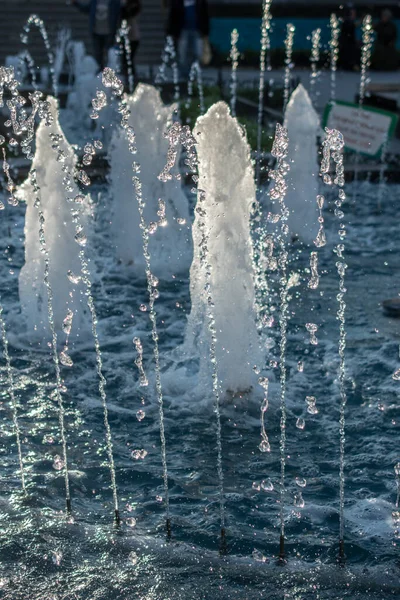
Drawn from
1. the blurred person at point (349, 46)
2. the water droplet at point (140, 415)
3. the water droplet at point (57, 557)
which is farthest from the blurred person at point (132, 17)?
the water droplet at point (57, 557)

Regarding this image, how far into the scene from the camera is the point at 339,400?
5.73m

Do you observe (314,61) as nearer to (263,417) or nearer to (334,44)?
(334,44)

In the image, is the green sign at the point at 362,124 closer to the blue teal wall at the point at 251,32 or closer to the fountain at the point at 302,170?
the fountain at the point at 302,170

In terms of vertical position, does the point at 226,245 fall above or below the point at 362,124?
below

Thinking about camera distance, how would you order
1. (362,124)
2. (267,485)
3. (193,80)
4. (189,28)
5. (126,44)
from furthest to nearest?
(193,80) → (126,44) → (189,28) → (362,124) → (267,485)

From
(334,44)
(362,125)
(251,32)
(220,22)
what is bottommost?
(362,125)

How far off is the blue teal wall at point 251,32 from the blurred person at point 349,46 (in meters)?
2.65

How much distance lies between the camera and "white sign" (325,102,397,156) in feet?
32.7

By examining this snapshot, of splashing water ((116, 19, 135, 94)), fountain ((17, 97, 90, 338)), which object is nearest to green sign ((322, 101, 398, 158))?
fountain ((17, 97, 90, 338))

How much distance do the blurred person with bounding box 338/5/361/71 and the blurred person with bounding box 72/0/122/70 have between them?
22.3 feet

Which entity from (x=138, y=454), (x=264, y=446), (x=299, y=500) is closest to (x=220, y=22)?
(x=264, y=446)

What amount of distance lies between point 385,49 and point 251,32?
397cm

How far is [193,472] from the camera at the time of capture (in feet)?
16.1

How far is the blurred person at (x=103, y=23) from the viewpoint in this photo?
610 inches
